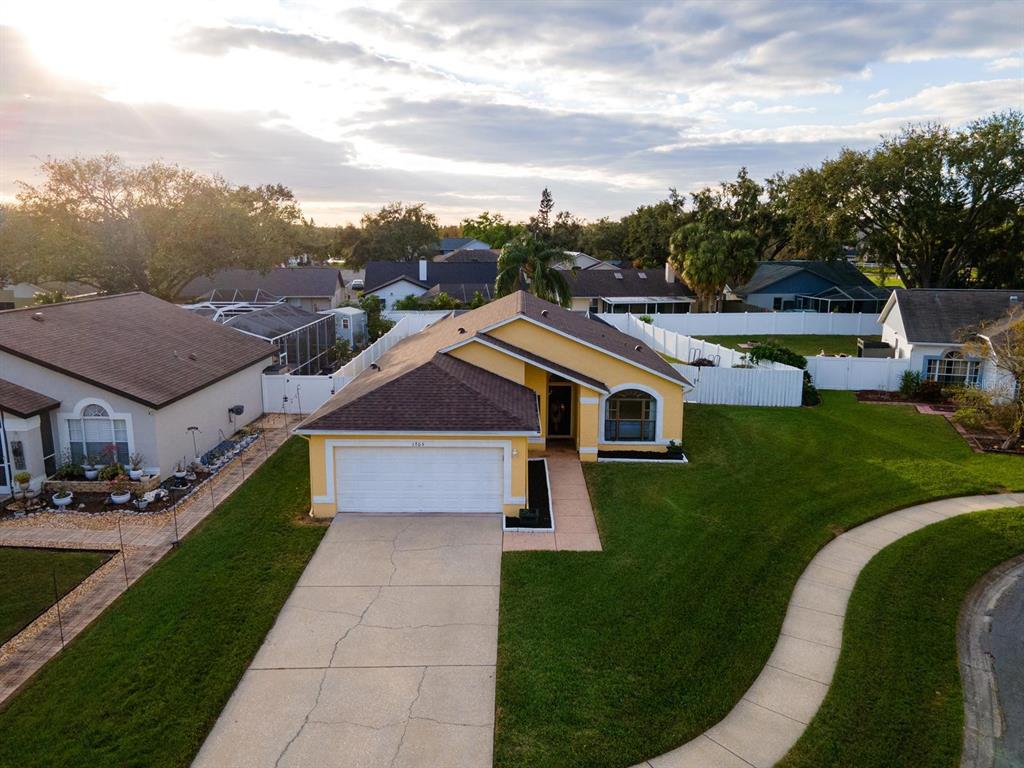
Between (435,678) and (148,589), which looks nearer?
(435,678)

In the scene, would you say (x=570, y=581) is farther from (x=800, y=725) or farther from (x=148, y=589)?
(x=148, y=589)

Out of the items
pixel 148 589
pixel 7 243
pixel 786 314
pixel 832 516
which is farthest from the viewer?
pixel 786 314

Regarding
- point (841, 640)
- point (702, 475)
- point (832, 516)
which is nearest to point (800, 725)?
point (841, 640)

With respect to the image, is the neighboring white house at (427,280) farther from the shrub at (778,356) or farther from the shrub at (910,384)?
the shrub at (910,384)

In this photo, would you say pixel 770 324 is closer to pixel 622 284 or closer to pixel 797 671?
pixel 622 284

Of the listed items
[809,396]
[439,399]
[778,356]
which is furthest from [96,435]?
[778,356]

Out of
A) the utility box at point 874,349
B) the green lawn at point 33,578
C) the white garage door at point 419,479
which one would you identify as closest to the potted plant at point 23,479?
the green lawn at point 33,578

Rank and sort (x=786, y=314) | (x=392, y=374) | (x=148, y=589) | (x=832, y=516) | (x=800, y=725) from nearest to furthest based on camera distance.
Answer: (x=800, y=725), (x=148, y=589), (x=832, y=516), (x=392, y=374), (x=786, y=314)
